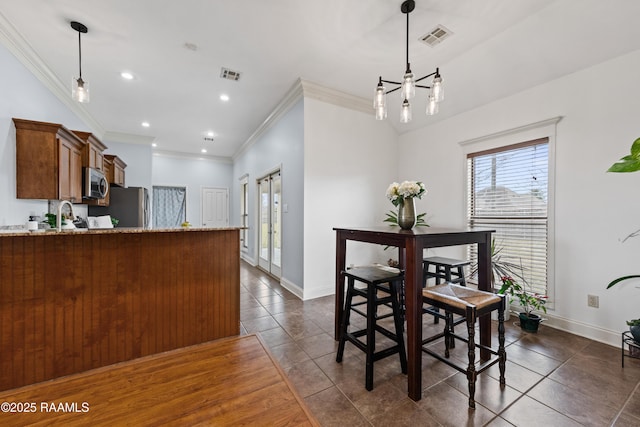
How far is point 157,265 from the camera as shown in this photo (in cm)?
215

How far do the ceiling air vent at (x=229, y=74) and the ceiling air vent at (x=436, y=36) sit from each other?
230 cm

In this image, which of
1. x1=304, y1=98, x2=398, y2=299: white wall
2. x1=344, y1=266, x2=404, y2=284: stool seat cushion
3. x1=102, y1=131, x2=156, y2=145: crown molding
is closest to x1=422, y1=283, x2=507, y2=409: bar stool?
x1=344, y1=266, x2=404, y2=284: stool seat cushion

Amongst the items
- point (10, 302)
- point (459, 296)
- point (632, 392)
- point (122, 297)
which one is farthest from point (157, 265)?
point (632, 392)

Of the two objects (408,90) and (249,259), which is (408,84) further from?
(249,259)

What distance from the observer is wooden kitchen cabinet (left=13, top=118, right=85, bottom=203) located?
279 cm

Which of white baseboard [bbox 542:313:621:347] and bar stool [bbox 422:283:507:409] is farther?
white baseboard [bbox 542:313:621:347]

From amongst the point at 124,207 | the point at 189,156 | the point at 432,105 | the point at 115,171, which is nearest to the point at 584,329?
the point at 432,105

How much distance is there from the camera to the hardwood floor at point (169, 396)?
57.7 inches

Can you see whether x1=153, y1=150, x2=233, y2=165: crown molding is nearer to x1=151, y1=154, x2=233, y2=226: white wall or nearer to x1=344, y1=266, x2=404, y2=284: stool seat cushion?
x1=151, y1=154, x2=233, y2=226: white wall

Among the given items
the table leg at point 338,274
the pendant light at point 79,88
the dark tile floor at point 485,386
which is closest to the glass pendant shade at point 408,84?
the table leg at point 338,274

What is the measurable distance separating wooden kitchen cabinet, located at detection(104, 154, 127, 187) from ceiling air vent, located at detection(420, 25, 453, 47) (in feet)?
18.4

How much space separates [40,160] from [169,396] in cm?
308

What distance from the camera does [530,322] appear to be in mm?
2646

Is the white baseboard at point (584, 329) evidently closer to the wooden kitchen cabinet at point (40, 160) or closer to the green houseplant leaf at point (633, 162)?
the green houseplant leaf at point (633, 162)
